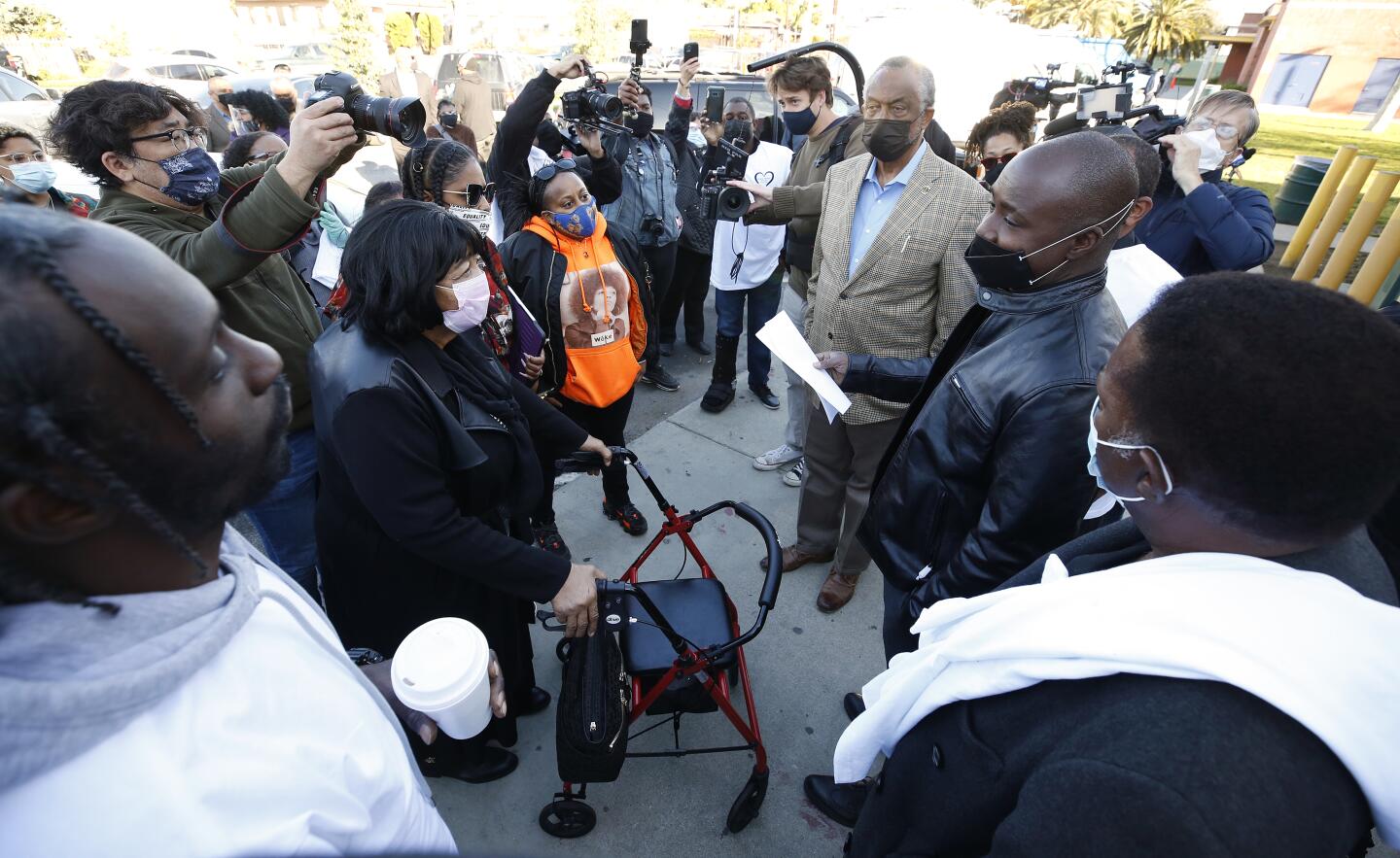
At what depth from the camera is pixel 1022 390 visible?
1634 mm

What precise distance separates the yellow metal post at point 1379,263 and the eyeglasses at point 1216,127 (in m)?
3.93

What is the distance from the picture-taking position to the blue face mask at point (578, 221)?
120 inches

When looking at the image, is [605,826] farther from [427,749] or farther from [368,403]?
[368,403]

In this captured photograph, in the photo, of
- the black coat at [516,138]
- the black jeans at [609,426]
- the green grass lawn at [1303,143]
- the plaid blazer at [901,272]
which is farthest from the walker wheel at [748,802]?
the green grass lawn at [1303,143]

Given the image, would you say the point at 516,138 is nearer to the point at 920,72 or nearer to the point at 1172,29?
the point at 920,72

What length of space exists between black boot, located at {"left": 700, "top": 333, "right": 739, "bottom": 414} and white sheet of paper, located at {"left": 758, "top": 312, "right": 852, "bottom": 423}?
2118 millimetres

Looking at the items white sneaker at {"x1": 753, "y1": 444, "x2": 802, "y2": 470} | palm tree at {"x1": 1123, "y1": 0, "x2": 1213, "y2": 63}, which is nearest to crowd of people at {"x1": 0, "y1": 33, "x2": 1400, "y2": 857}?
white sneaker at {"x1": 753, "y1": 444, "x2": 802, "y2": 470}

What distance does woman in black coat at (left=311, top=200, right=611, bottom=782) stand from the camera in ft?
5.37

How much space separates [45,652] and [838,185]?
2954mm

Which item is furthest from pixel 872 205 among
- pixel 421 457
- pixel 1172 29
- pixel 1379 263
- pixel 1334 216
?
pixel 1172 29

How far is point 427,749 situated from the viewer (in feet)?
7.03

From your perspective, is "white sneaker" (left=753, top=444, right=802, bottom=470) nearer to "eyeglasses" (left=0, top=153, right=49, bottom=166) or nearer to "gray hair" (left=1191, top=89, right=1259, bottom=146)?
"gray hair" (left=1191, top=89, right=1259, bottom=146)

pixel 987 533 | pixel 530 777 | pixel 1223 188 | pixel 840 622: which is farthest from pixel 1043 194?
pixel 530 777

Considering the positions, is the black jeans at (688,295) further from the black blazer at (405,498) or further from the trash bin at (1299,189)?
the trash bin at (1299,189)
